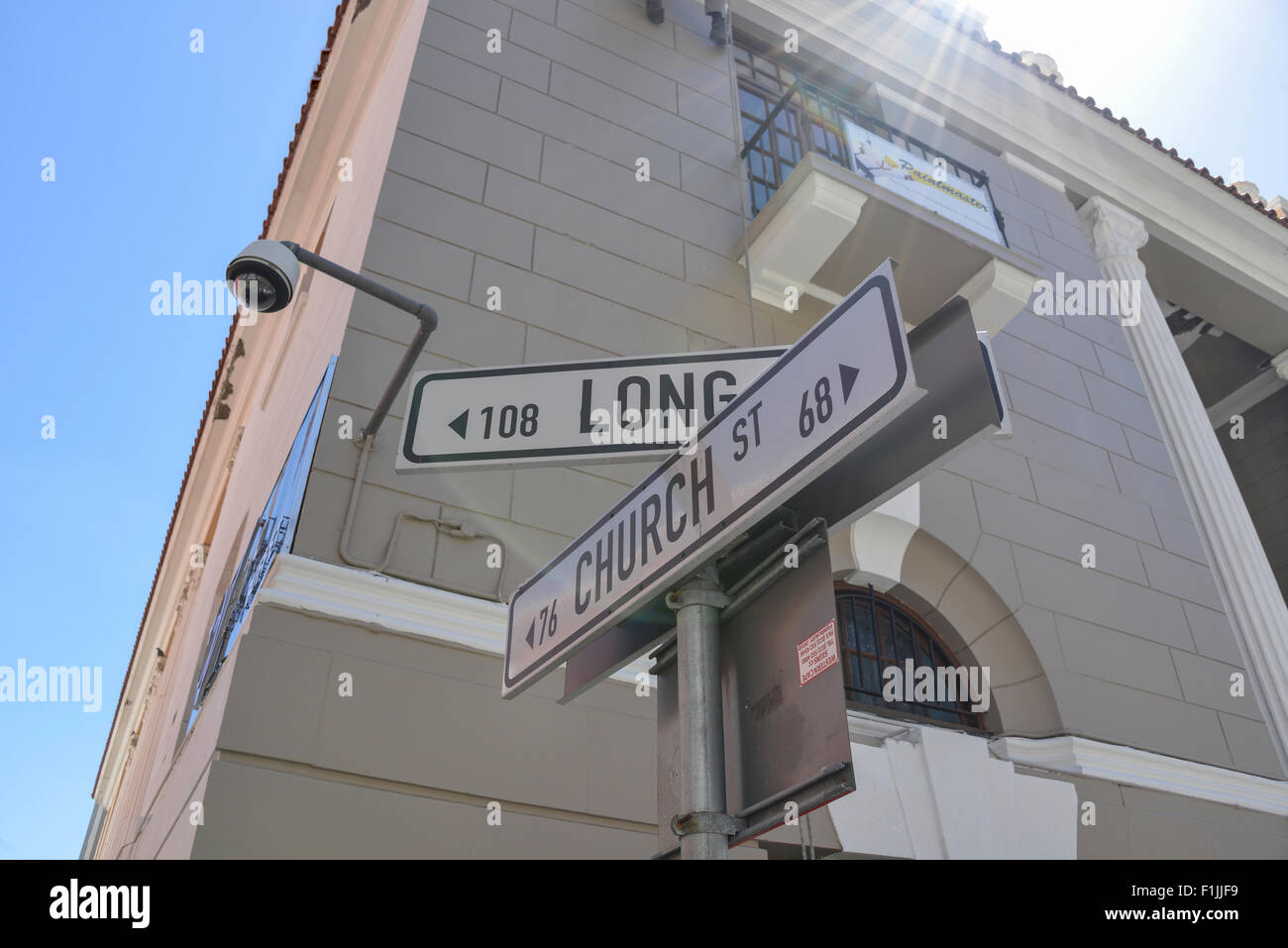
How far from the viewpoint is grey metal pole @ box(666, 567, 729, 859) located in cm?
167

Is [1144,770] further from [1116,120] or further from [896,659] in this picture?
[1116,120]

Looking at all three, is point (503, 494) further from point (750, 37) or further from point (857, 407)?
point (750, 37)

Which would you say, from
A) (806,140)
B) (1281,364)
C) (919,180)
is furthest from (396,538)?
(1281,364)

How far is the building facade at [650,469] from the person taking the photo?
4.12 m

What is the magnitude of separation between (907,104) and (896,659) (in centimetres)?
548

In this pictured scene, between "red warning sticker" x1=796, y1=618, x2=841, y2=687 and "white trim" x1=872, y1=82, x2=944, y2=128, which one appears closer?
"red warning sticker" x1=796, y1=618, x2=841, y2=687

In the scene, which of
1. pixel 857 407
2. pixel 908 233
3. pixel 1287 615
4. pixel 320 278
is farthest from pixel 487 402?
pixel 1287 615

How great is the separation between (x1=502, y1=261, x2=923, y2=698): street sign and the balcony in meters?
4.69

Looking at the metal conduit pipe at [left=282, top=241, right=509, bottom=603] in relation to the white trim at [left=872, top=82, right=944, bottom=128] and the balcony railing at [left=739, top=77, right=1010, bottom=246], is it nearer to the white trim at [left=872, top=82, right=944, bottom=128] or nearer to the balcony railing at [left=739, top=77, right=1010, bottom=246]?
the balcony railing at [left=739, top=77, right=1010, bottom=246]

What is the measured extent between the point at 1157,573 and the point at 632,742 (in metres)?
4.54

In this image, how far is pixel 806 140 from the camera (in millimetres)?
6855

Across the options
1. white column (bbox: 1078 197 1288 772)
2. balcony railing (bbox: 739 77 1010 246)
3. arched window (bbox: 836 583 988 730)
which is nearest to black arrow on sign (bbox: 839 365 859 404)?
arched window (bbox: 836 583 988 730)

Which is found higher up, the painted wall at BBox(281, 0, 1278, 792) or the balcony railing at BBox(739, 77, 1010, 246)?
the balcony railing at BBox(739, 77, 1010, 246)
